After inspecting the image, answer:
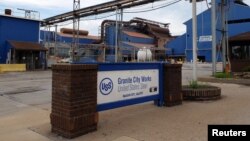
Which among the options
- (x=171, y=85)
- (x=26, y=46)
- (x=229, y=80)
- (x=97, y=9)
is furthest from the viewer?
(x=97, y=9)

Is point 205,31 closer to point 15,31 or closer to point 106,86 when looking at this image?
point 15,31

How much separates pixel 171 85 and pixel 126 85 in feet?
6.66

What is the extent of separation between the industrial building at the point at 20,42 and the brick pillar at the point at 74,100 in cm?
3281

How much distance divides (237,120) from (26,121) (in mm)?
5341

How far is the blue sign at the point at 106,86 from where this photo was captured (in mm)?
7107

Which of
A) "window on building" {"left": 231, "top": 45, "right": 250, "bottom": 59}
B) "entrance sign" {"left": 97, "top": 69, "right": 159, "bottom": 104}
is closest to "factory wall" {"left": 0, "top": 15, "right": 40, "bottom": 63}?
"window on building" {"left": 231, "top": 45, "right": 250, "bottom": 59}

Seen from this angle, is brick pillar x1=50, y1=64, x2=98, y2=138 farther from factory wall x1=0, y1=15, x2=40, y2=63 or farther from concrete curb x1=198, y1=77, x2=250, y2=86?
factory wall x1=0, y1=15, x2=40, y2=63

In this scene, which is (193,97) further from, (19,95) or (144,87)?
(19,95)

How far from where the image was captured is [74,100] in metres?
6.24

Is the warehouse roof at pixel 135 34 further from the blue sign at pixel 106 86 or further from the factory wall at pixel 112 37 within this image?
the blue sign at pixel 106 86

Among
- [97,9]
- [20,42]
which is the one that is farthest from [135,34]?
[20,42]

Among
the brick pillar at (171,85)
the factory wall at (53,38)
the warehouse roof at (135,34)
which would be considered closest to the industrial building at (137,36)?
the warehouse roof at (135,34)

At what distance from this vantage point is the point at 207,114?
8133 mm

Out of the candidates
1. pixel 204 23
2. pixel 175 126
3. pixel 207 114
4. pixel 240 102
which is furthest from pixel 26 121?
pixel 204 23
